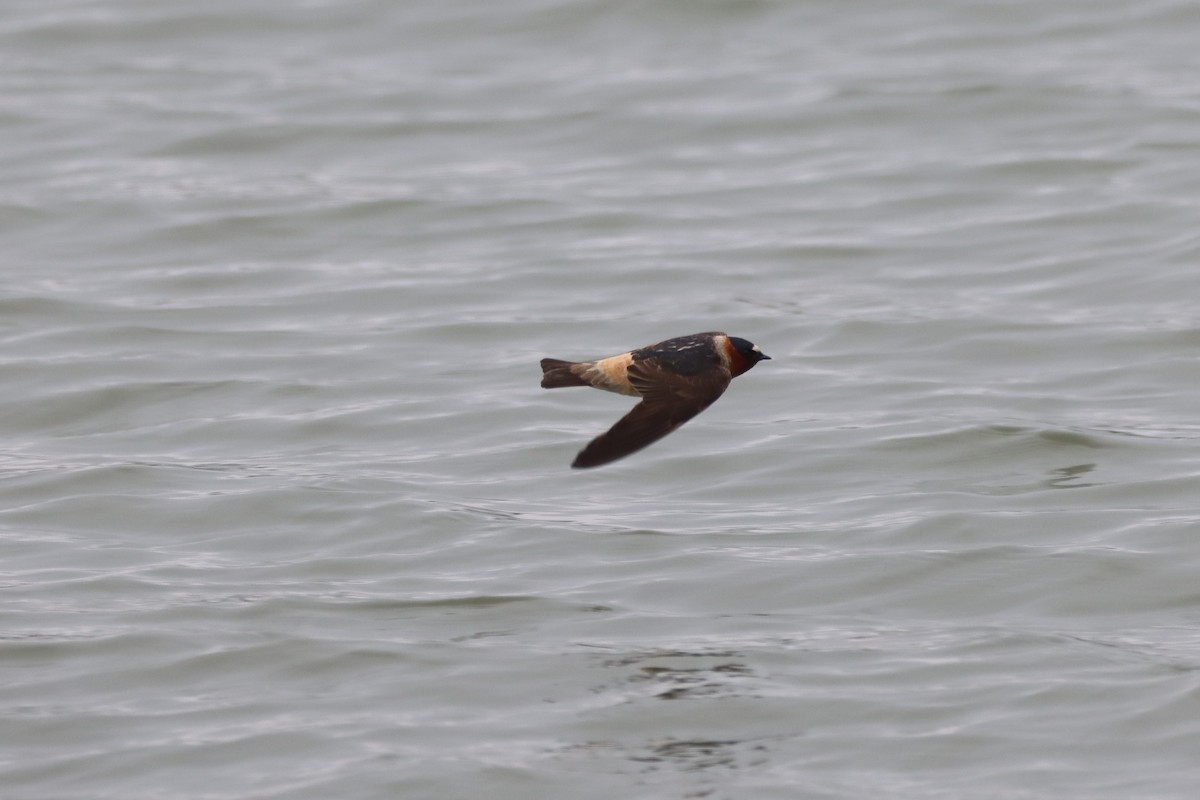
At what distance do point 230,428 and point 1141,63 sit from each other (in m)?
10.2

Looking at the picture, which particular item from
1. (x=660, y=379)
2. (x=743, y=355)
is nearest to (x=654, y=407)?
(x=660, y=379)

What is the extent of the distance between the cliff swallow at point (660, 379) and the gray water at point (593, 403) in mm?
851

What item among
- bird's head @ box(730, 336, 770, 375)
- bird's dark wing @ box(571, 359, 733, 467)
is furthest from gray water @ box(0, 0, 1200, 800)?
bird's head @ box(730, 336, 770, 375)

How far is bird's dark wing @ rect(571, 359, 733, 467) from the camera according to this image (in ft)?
23.9

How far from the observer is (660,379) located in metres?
7.96

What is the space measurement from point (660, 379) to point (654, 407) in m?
0.25

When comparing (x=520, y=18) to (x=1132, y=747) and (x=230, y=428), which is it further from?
(x=1132, y=747)

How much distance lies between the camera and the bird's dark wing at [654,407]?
7273 mm

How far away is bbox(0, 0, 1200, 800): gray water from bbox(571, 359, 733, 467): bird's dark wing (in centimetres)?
84

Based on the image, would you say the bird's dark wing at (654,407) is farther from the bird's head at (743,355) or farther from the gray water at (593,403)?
the gray water at (593,403)

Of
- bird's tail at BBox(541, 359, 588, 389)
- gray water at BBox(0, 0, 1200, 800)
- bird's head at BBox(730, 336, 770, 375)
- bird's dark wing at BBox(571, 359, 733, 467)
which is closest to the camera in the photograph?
gray water at BBox(0, 0, 1200, 800)

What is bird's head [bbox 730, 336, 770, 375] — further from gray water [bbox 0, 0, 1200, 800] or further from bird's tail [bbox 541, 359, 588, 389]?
gray water [bbox 0, 0, 1200, 800]

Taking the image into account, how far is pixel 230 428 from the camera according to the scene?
11.1 m

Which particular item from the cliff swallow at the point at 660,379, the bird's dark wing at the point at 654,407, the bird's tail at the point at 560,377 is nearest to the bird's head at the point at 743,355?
the cliff swallow at the point at 660,379
